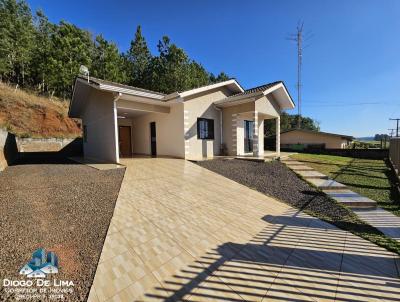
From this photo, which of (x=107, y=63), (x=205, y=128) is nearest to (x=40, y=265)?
(x=205, y=128)

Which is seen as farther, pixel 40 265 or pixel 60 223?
pixel 60 223

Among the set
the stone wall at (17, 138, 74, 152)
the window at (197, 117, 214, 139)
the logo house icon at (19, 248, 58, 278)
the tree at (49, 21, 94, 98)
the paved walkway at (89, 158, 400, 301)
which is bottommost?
the paved walkway at (89, 158, 400, 301)

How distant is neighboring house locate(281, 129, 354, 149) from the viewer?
24.6 meters

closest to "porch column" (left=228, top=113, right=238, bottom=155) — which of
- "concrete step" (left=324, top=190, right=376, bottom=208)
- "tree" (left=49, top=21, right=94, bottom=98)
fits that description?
"concrete step" (left=324, top=190, right=376, bottom=208)

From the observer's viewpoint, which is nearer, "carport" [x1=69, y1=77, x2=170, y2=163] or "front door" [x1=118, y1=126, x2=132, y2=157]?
"carport" [x1=69, y1=77, x2=170, y2=163]

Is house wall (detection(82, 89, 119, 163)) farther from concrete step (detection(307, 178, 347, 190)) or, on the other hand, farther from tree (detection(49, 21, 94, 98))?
tree (detection(49, 21, 94, 98))

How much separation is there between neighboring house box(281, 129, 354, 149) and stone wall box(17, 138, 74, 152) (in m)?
26.5

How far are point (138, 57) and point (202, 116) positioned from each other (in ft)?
75.6

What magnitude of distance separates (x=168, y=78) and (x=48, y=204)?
74.5 feet

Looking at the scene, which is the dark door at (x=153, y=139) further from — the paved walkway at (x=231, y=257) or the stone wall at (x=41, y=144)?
the stone wall at (x=41, y=144)

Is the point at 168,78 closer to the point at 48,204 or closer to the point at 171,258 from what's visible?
the point at 48,204

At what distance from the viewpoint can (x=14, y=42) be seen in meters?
22.5

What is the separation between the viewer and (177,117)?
11.4m

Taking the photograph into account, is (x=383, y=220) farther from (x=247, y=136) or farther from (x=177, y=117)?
(x=247, y=136)
